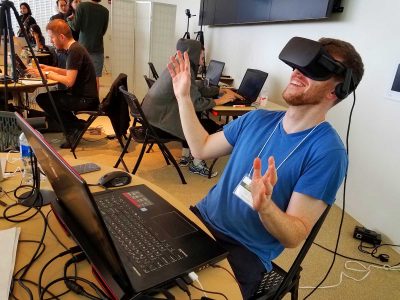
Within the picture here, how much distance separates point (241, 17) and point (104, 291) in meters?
4.12

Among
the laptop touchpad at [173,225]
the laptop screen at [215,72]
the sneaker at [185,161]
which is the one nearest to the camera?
the laptop touchpad at [173,225]

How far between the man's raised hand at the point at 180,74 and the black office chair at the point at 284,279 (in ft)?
2.31

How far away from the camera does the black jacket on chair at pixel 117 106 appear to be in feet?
9.76

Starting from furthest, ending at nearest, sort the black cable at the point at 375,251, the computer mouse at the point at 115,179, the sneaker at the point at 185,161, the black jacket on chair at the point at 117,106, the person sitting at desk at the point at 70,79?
the sneaker at the point at 185,161
the person sitting at desk at the point at 70,79
the black jacket on chair at the point at 117,106
the black cable at the point at 375,251
the computer mouse at the point at 115,179

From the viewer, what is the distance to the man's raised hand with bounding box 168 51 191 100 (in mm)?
1271

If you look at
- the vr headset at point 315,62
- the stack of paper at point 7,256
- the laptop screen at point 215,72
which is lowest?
the stack of paper at point 7,256

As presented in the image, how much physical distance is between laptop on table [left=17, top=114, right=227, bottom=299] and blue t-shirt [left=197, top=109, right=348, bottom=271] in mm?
303

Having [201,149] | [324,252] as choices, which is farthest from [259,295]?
[324,252]

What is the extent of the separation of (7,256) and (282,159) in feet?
2.81

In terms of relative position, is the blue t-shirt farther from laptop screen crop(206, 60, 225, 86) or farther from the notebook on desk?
laptop screen crop(206, 60, 225, 86)

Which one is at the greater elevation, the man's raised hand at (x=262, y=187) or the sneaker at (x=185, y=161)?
the man's raised hand at (x=262, y=187)

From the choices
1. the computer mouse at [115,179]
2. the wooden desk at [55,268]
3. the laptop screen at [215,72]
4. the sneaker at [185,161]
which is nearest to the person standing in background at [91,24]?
the laptop screen at [215,72]

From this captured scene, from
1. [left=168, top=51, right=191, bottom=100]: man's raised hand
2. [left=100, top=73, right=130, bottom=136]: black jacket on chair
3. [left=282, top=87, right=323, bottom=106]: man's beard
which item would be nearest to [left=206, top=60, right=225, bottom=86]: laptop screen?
[left=100, top=73, right=130, bottom=136]: black jacket on chair

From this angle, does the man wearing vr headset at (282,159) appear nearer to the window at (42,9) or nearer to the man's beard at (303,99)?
the man's beard at (303,99)
